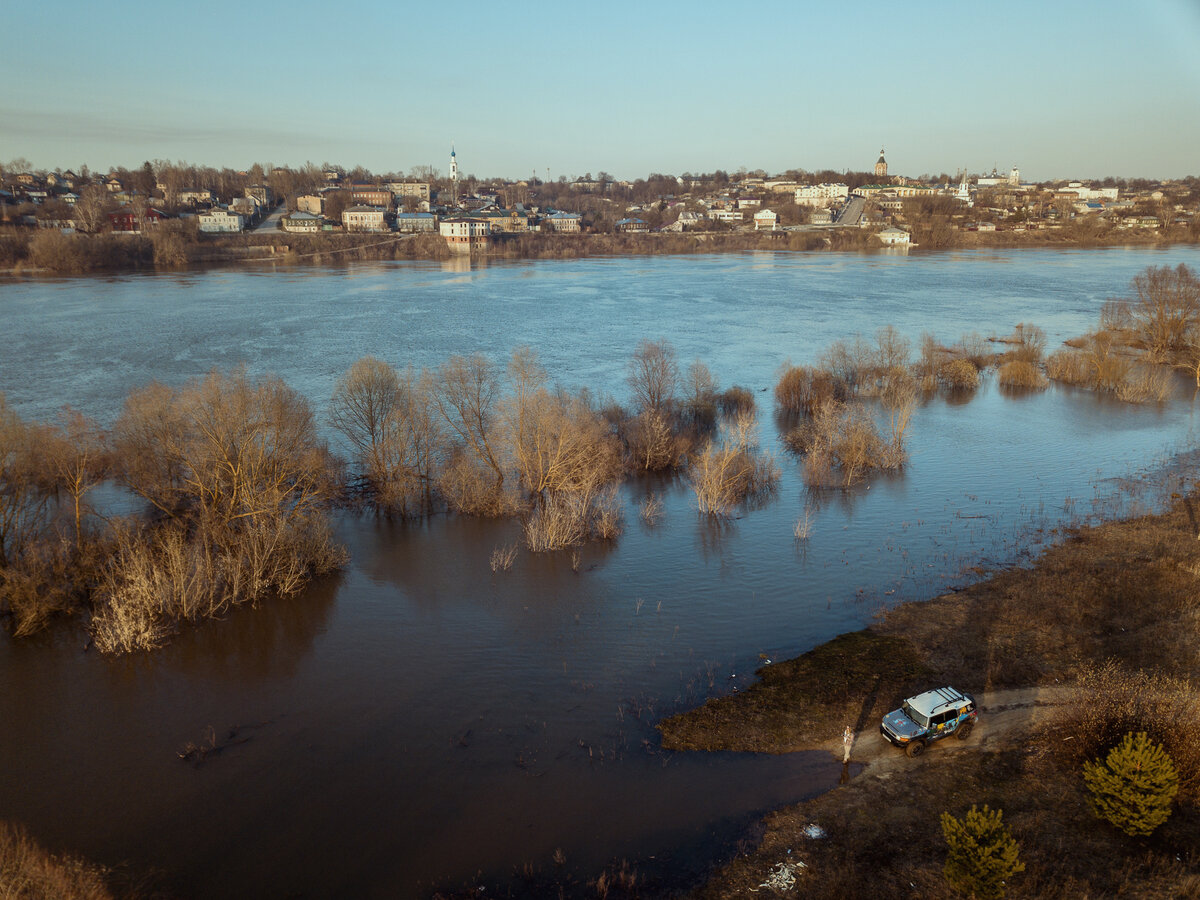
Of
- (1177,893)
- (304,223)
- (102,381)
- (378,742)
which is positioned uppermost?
(304,223)

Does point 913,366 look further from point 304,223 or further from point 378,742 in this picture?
point 304,223

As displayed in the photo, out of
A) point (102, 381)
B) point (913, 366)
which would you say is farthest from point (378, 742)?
point (913, 366)

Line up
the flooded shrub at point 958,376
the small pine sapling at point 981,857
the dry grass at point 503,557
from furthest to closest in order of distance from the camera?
1. the flooded shrub at point 958,376
2. the dry grass at point 503,557
3. the small pine sapling at point 981,857

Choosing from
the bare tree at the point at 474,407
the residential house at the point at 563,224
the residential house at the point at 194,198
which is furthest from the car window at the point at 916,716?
the residential house at the point at 194,198

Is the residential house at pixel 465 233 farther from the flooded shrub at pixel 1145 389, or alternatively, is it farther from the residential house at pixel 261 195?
the flooded shrub at pixel 1145 389

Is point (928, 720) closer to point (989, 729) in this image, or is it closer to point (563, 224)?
point (989, 729)
